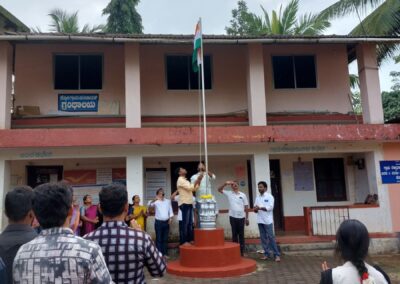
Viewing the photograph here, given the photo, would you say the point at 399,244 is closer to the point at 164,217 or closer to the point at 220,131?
the point at 220,131

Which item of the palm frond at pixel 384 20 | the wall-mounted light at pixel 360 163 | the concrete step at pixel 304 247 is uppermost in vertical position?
the palm frond at pixel 384 20

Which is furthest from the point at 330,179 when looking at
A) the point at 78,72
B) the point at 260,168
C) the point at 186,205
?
the point at 78,72

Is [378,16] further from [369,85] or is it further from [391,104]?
[391,104]

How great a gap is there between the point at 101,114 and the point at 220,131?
149 inches

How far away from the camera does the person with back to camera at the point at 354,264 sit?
2172mm

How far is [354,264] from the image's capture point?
2.20m

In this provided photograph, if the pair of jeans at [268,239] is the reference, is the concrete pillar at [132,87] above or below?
above

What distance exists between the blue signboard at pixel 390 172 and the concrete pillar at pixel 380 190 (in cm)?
11

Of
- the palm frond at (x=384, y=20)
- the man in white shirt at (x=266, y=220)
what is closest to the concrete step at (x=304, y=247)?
the man in white shirt at (x=266, y=220)

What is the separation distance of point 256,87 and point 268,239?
3.87 meters

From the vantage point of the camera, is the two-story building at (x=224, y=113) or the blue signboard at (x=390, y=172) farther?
the blue signboard at (x=390, y=172)

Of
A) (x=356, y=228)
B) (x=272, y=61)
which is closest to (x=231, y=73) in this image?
(x=272, y=61)

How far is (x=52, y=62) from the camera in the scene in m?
11.5

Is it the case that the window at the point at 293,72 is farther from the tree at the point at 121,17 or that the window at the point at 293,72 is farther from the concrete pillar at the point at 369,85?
the tree at the point at 121,17
